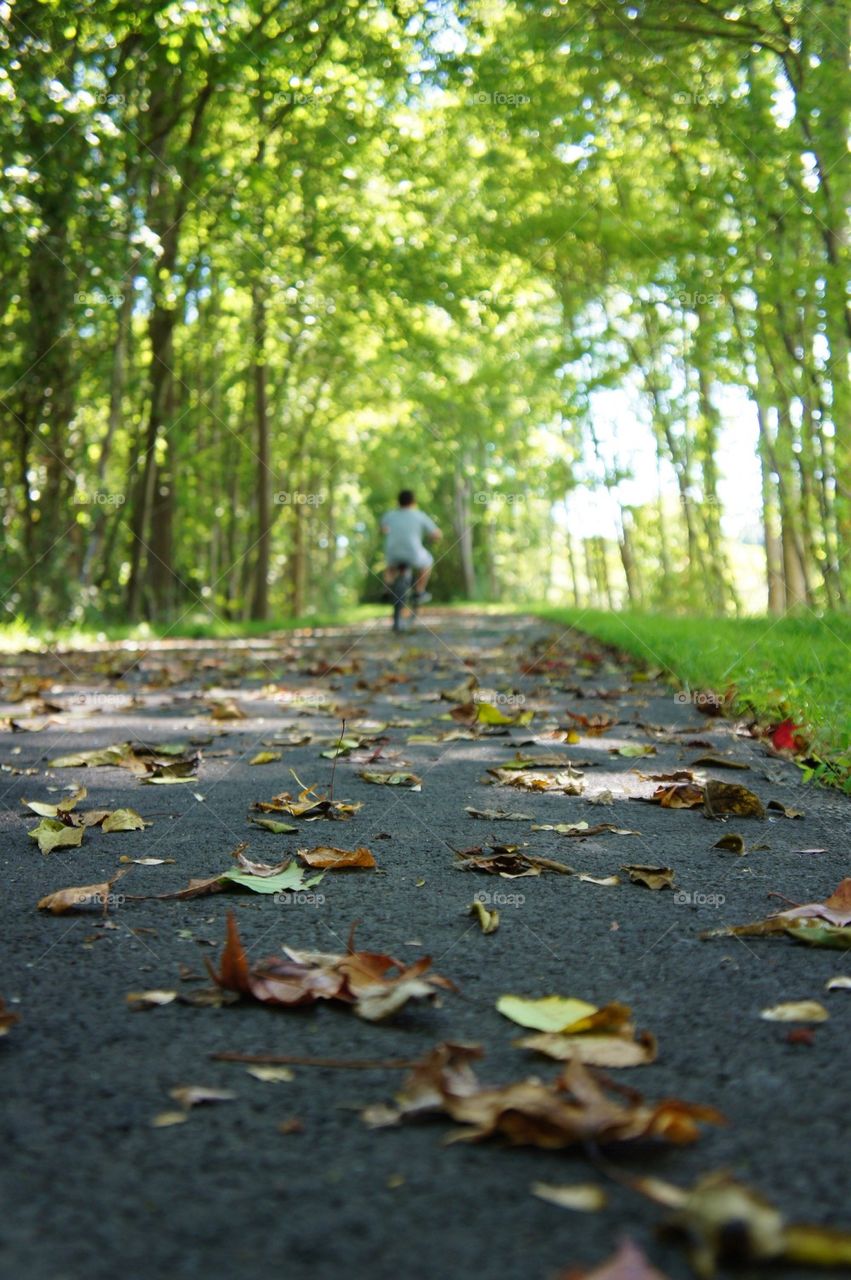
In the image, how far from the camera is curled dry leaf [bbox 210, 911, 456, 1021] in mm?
2115

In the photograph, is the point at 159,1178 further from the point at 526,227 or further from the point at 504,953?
the point at 526,227

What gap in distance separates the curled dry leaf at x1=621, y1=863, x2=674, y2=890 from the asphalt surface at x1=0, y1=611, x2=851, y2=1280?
0.15 feet

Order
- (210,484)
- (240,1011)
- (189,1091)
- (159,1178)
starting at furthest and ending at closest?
(210,484), (240,1011), (189,1091), (159,1178)

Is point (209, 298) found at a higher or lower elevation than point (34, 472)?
higher

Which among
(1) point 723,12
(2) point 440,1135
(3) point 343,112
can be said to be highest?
(3) point 343,112

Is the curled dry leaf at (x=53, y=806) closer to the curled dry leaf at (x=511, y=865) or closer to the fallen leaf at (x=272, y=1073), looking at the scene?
the curled dry leaf at (x=511, y=865)

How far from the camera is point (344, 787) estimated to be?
4477mm

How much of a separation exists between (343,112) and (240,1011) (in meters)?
16.4

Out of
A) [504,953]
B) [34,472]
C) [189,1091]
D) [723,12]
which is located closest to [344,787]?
[504,953]

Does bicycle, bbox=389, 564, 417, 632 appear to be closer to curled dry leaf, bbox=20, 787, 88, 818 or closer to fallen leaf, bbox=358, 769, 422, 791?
fallen leaf, bbox=358, 769, 422, 791

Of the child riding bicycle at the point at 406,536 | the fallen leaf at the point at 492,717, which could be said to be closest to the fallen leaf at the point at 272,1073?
the fallen leaf at the point at 492,717

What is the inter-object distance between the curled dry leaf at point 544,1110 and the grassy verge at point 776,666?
280 centimetres

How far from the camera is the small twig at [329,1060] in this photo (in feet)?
6.16

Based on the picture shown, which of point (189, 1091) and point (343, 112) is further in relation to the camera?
point (343, 112)
